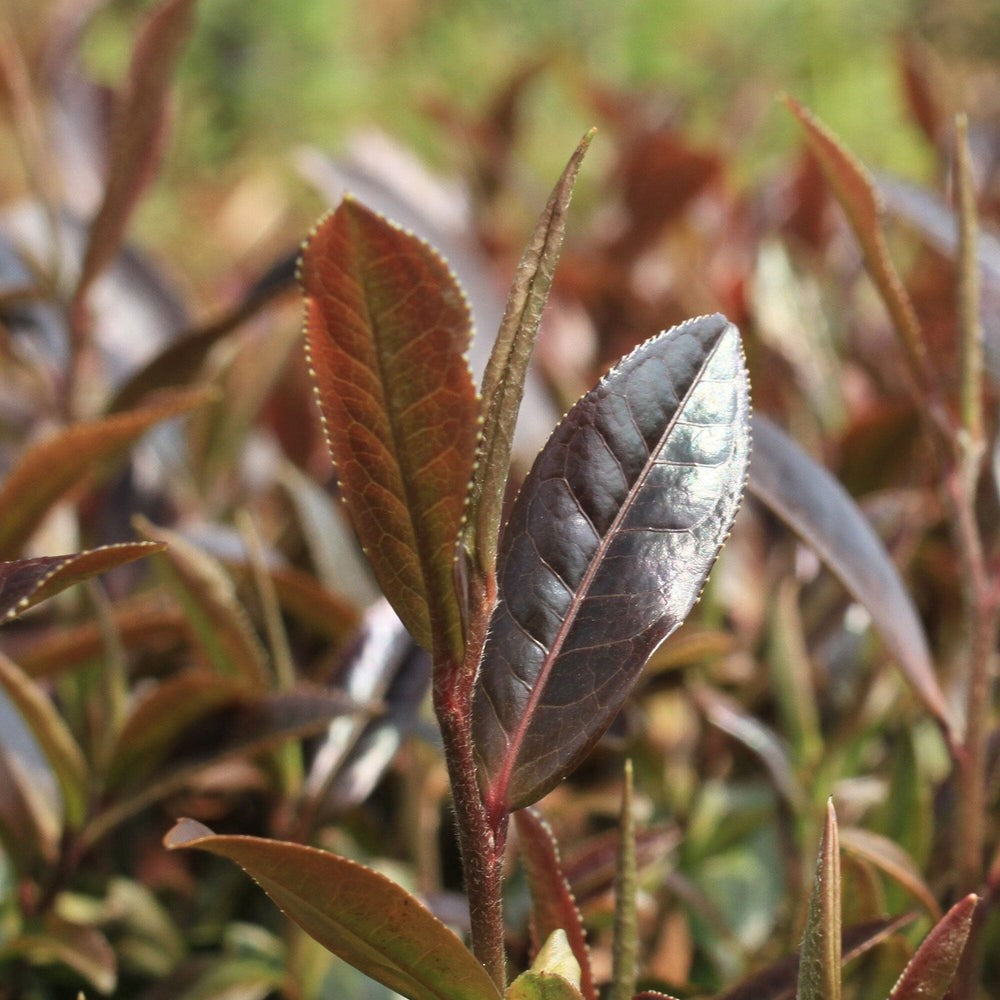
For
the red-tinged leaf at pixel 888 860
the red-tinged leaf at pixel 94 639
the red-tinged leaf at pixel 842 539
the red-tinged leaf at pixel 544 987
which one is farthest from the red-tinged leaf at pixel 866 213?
the red-tinged leaf at pixel 94 639

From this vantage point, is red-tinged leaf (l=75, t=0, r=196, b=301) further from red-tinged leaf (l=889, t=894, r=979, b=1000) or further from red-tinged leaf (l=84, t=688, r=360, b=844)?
red-tinged leaf (l=889, t=894, r=979, b=1000)

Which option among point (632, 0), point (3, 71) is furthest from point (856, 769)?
point (632, 0)

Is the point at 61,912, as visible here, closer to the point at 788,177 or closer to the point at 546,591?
the point at 546,591

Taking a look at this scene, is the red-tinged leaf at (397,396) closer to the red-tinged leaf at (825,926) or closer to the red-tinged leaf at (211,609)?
the red-tinged leaf at (825,926)

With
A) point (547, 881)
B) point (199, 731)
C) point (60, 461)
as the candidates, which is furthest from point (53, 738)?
point (547, 881)

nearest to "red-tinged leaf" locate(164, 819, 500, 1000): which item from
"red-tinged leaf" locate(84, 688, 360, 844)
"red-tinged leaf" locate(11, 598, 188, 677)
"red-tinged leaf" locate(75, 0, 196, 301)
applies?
"red-tinged leaf" locate(84, 688, 360, 844)

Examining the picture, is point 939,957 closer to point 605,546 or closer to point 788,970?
point 788,970
